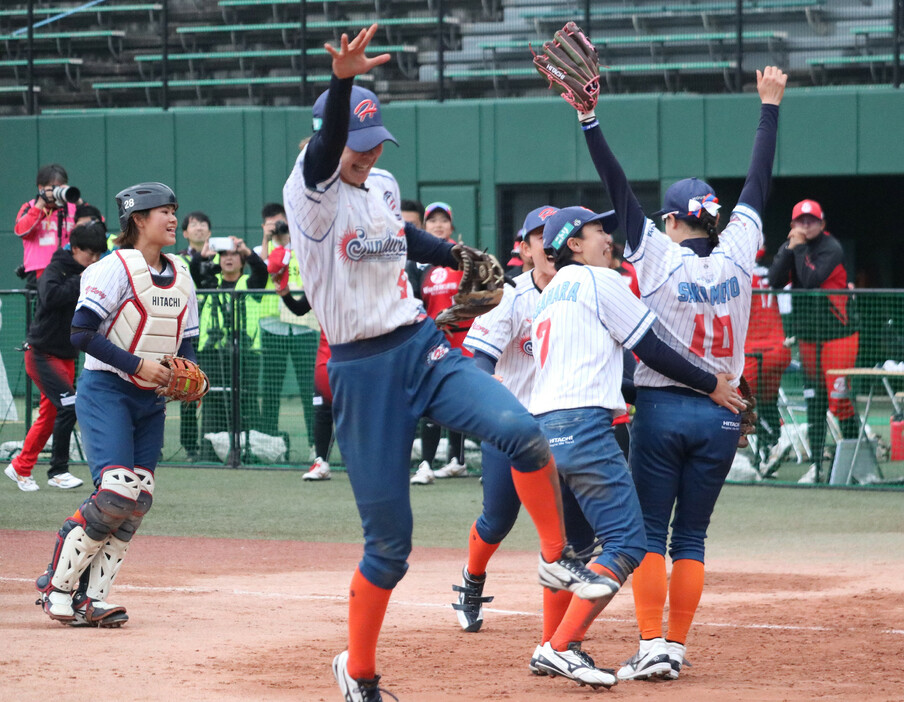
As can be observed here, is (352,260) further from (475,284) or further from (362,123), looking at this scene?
(475,284)

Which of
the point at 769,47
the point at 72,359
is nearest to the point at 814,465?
the point at 72,359

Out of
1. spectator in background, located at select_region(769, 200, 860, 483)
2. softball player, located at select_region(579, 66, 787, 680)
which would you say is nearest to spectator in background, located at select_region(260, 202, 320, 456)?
spectator in background, located at select_region(769, 200, 860, 483)

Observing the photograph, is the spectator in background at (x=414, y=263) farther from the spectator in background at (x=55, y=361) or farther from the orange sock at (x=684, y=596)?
the orange sock at (x=684, y=596)

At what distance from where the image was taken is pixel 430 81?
2102 centimetres

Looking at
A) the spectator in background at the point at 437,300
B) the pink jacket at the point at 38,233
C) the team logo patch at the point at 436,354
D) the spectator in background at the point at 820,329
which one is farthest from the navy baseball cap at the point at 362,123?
the pink jacket at the point at 38,233

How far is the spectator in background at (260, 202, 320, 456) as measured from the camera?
12.9 metres

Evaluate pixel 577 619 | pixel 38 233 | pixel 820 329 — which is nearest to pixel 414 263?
pixel 820 329

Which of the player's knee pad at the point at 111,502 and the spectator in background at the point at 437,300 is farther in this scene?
the spectator in background at the point at 437,300

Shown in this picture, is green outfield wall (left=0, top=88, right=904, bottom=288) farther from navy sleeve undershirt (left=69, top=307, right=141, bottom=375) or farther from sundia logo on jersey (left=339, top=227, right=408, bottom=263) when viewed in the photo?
sundia logo on jersey (left=339, top=227, right=408, bottom=263)

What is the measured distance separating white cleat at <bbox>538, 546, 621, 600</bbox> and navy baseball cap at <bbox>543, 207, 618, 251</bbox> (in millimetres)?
1324

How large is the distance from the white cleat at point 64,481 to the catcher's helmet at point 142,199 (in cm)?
529

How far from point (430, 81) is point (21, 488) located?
1170cm

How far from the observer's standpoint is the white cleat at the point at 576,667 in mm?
4980

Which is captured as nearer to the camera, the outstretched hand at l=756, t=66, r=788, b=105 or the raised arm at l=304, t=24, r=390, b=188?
the raised arm at l=304, t=24, r=390, b=188
